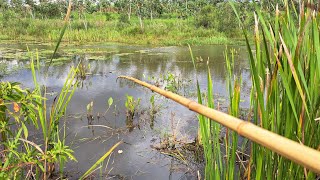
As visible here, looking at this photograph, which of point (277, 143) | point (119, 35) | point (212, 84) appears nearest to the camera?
point (277, 143)

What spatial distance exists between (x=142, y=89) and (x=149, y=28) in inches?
524

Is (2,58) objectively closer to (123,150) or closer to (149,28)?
(123,150)

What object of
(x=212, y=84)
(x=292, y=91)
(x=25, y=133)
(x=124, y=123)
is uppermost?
(x=292, y=91)

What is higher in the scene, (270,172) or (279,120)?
(279,120)

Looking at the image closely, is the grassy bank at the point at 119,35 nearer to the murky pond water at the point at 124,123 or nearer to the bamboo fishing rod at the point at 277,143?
the murky pond water at the point at 124,123

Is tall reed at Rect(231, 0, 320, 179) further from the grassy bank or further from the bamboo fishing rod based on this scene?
the grassy bank

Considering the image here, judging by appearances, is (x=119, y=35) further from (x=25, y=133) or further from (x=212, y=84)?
(x=25, y=133)

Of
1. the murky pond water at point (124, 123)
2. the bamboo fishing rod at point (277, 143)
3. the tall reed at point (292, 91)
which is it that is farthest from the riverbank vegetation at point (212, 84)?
the bamboo fishing rod at point (277, 143)

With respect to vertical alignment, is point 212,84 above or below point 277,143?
below

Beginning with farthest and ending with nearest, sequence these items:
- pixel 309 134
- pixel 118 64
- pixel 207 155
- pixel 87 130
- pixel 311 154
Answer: pixel 118 64, pixel 87 130, pixel 207 155, pixel 309 134, pixel 311 154

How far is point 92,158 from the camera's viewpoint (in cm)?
263

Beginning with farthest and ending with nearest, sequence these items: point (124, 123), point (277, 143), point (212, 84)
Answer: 1. point (212, 84)
2. point (124, 123)
3. point (277, 143)

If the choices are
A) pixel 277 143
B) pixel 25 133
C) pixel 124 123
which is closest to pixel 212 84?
pixel 124 123

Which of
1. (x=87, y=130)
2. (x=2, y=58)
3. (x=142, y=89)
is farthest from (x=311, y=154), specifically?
(x=2, y=58)
